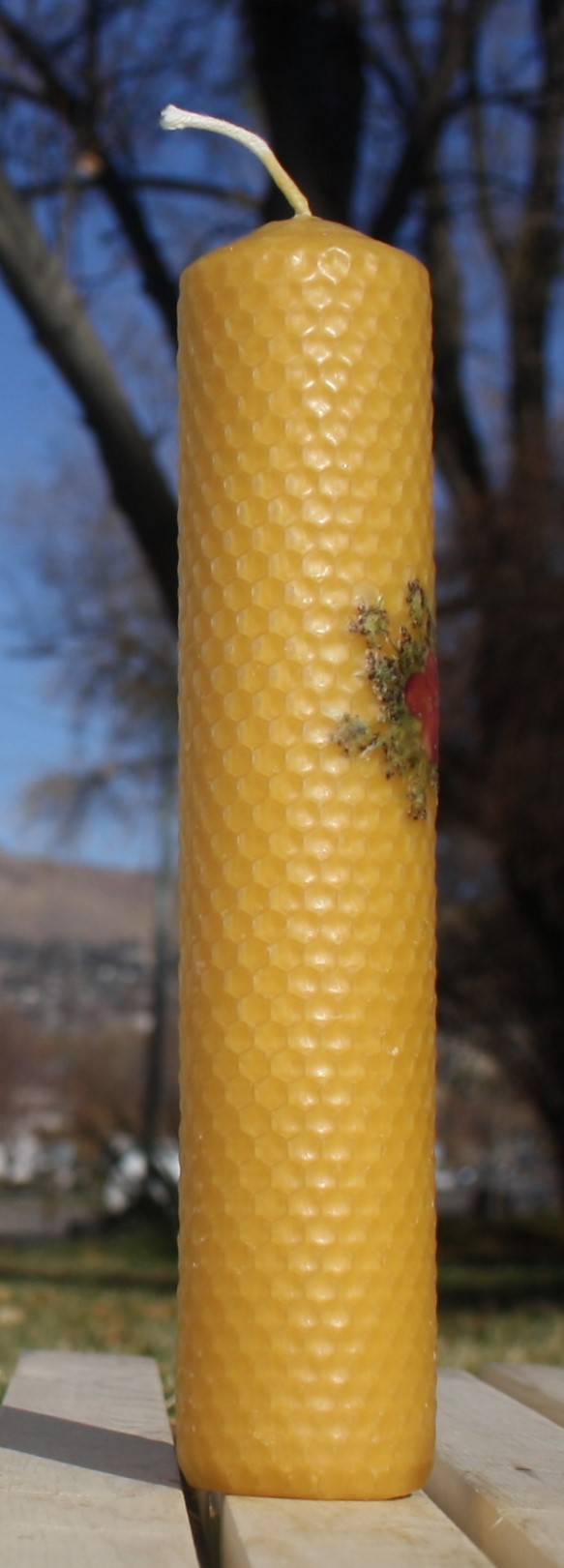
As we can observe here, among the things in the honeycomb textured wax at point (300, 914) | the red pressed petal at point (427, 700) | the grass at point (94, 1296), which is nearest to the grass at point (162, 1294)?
the grass at point (94, 1296)

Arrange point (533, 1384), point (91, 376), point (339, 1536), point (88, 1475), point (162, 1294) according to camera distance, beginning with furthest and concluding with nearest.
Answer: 1. point (162, 1294)
2. point (91, 376)
3. point (533, 1384)
4. point (88, 1475)
5. point (339, 1536)

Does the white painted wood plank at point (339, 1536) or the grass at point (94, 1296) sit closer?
the white painted wood plank at point (339, 1536)

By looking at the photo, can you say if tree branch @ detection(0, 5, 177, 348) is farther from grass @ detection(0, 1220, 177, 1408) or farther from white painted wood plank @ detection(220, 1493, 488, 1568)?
white painted wood plank @ detection(220, 1493, 488, 1568)

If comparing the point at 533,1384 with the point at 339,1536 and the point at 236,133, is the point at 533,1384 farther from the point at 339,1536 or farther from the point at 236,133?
the point at 236,133

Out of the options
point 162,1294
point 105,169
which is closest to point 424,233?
point 105,169

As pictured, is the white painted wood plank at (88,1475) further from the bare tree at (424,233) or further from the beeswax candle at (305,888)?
the bare tree at (424,233)

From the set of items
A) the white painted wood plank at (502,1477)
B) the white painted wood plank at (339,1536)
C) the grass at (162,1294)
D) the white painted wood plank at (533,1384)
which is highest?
the white painted wood plank at (339,1536)
